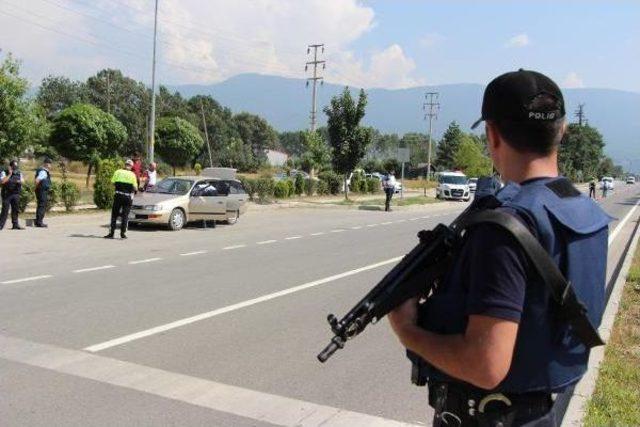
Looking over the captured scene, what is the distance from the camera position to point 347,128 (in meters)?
34.6

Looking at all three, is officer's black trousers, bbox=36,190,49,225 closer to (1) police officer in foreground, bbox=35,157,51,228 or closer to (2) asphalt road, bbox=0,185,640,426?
(1) police officer in foreground, bbox=35,157,51,228

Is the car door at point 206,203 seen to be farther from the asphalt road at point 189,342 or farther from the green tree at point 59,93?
the green tree at point 59,93

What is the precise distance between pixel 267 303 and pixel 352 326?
6.60 m

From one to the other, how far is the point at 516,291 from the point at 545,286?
0.10 metres

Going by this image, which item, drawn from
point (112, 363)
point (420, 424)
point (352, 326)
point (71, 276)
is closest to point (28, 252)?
point (71, 276)

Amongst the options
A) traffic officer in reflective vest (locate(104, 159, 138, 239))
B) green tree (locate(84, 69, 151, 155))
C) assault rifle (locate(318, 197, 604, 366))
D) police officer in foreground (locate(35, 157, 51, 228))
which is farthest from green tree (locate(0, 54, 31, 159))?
green tree (locate(84, 69, 151, 155))

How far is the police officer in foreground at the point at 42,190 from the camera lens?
16594 millimetres

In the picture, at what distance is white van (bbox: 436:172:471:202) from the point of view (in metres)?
44.2

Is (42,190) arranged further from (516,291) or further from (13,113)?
(516,291)

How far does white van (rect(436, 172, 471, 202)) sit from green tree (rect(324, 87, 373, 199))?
1136 cm

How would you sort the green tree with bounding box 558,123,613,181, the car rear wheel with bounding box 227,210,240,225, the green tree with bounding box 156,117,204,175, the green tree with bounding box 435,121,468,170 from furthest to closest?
1. the green tree with bounding box 558,123,613,181
2. the green tree with bounding box 435,121,468,170
3. the green tree with bounding box 156,117,204,175
4. the car rear wheel with bounding box 227,210,240,225

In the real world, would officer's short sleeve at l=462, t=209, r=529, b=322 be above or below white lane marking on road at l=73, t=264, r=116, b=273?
above

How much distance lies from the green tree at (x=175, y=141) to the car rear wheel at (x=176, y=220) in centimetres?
4335

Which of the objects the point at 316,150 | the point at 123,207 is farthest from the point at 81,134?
the point at 123,207
